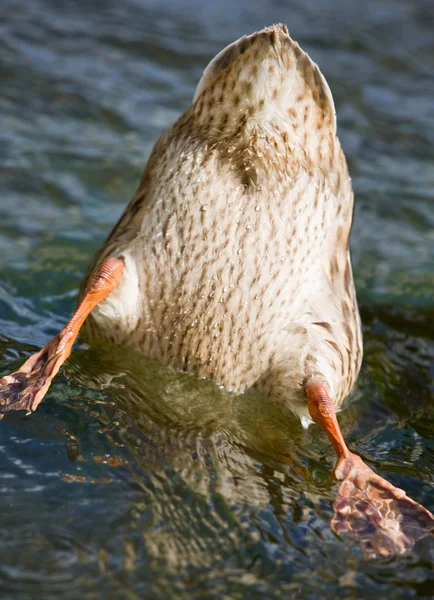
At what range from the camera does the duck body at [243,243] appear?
396 cm

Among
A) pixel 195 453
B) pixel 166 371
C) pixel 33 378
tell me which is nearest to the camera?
pixel 195 453

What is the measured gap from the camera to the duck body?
13.0ft

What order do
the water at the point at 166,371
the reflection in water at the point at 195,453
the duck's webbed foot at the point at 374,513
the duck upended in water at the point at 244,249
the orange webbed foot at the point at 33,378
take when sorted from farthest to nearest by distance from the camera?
the duck upended in water at the point at 244,249 < the orange webbed foot at the point at 33,378 < the duck's webbed foot at the point at 374,513 < the reflection in water at the point at 195,453 < the water at the point at 166,371

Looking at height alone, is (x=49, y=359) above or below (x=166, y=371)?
below

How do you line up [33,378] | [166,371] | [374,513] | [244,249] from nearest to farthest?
[374,513], [33,378], [244,249], [166,371]

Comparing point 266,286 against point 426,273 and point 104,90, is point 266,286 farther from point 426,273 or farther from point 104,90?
point 104,90

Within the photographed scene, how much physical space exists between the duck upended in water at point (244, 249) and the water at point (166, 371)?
0.62ft

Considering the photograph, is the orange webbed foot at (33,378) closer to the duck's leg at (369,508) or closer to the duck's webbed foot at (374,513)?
the duck's leg at (369,508)

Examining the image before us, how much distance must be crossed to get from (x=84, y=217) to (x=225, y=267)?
9.51 feet

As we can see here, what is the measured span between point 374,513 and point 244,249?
52.7 inches

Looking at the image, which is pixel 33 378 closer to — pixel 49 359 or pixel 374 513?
pixel 49 359

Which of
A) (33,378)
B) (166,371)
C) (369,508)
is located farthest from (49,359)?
(369,508)

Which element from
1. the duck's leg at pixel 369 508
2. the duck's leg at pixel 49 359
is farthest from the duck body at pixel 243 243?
the duck's leg at pixel 369 508

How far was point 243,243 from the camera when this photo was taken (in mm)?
4078
